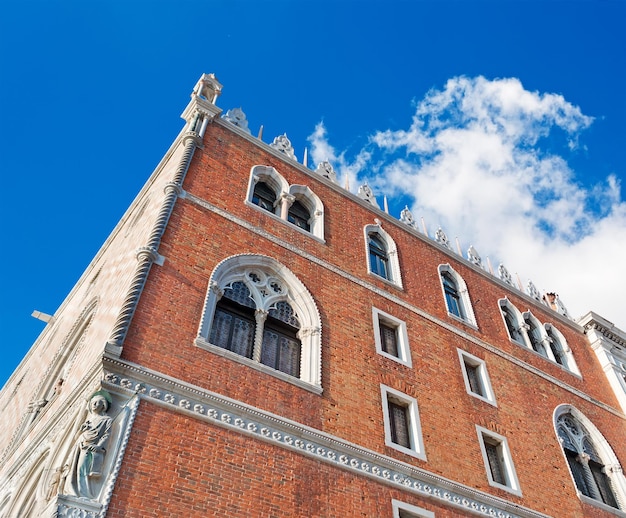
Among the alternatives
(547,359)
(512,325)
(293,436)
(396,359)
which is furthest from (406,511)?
(512,325)

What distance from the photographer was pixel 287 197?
15.2 metres

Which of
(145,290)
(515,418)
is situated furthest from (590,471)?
(145,290)

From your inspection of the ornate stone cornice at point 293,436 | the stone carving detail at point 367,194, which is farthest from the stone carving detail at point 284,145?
the ornate stone cornice at point 293,436

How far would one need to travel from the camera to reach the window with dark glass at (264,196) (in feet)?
48.6

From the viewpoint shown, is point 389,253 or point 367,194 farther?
point 367,194

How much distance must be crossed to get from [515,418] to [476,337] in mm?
2447

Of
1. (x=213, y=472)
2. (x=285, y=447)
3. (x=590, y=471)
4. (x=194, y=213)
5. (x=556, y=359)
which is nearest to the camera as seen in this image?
(x=213, y=472)

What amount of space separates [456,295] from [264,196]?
655cm

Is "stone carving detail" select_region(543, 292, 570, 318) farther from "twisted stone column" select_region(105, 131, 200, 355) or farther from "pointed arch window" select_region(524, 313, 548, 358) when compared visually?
"twisted stone column" select_region(105, 131, 200, 355)

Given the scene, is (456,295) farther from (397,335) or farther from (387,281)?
(397,335)

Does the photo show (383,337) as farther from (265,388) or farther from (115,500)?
(115,500)

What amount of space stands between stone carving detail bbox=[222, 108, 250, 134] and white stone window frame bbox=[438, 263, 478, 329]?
7.01 metres

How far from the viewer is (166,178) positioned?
14.2 m

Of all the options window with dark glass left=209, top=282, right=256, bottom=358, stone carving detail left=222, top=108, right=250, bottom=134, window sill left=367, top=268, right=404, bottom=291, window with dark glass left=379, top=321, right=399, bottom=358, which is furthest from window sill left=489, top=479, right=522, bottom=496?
stone carving detail left=222, top=108, right=250, bottom=134
